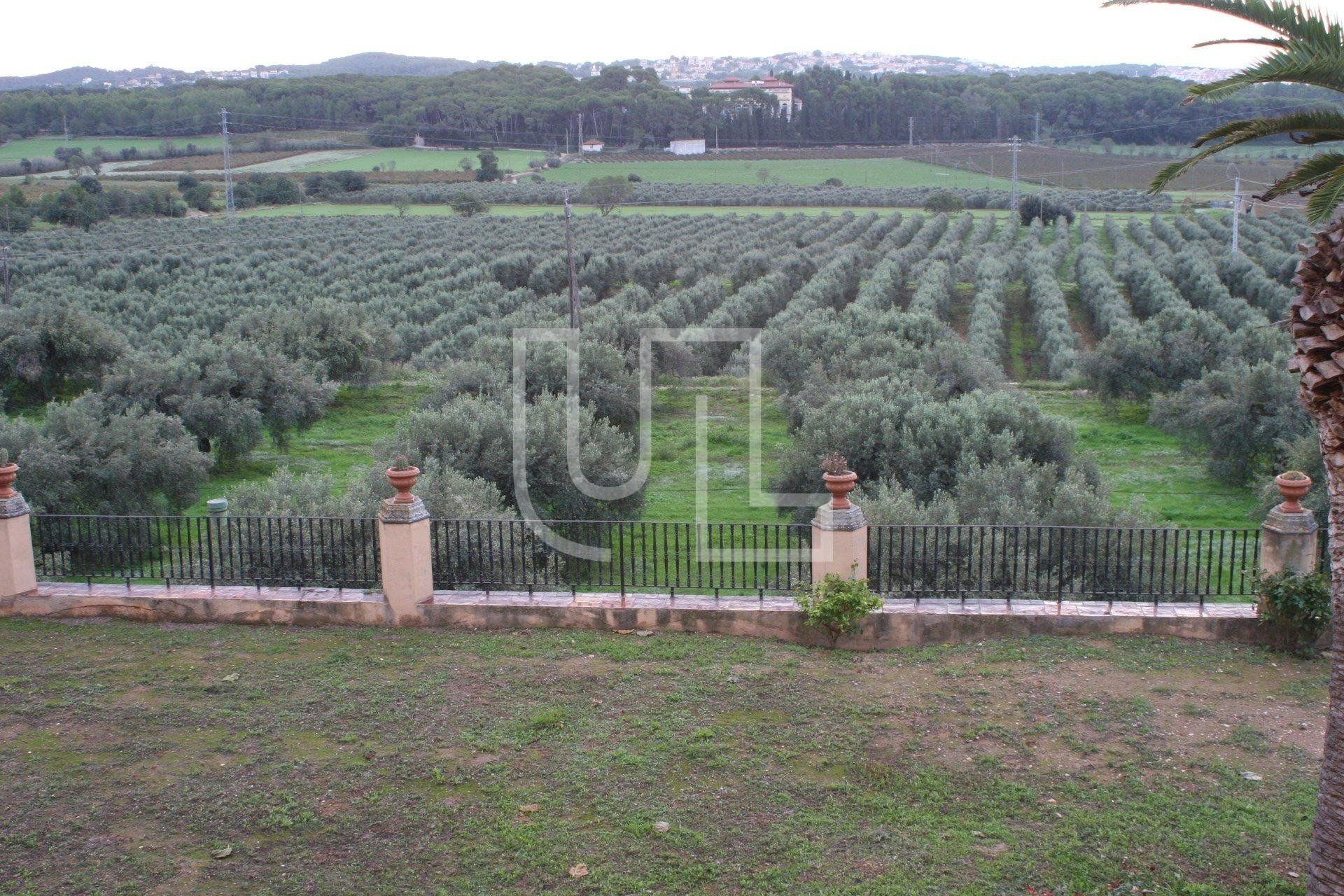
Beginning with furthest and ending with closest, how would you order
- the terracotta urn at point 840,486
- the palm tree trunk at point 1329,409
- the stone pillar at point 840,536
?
the stone pillar at point 840,536 → the terracotta urn at point 840,486 → the palm tree trunk at point 1329,409

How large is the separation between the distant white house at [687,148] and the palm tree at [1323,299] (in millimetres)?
134032

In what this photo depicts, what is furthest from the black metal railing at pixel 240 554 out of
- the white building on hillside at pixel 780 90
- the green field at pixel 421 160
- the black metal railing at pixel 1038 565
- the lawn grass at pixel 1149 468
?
the white building on hillside at pixel 780 90

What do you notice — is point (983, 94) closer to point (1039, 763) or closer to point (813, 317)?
point (813, 317)

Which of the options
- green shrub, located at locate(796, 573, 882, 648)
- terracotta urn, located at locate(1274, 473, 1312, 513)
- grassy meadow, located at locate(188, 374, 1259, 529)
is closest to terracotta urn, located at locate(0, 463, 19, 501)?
green shrub, located at locate(796, 573, 882, 648)

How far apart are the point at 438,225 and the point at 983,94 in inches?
3549

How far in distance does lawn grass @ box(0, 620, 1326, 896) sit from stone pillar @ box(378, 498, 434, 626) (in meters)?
0.43

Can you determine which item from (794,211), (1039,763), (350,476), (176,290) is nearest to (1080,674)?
(1039,763)

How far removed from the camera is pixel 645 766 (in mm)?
8570

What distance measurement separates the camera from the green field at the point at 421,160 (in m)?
114

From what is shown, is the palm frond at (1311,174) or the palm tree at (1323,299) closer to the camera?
the palm tree at (1323,299)

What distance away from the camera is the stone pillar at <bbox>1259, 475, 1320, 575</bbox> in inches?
429

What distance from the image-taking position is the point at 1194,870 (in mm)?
7090

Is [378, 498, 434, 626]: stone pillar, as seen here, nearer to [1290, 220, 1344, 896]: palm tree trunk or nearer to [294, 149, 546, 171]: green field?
[1290, 220, 1344, 896]: palm tree trunk

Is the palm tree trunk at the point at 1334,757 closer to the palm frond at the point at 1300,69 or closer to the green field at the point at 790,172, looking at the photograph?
the palm frond at the point at 1300,69
